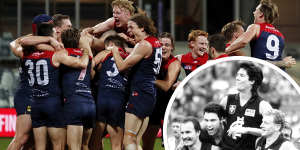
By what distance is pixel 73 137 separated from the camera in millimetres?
6062

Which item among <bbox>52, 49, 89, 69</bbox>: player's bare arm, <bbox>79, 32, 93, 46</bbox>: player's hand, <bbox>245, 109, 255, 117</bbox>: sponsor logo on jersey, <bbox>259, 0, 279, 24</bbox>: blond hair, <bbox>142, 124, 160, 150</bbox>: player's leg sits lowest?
<bbox>142, 124, 160, 150</bbox>: player's leg

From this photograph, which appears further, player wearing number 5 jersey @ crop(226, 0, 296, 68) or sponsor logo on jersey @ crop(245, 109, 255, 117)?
player wearing number 5 jersey @ crop(226, 0, 296, 68)

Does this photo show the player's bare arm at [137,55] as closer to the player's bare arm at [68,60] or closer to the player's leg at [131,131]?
the player's bare arm at [68,60]

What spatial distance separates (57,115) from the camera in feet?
20.2

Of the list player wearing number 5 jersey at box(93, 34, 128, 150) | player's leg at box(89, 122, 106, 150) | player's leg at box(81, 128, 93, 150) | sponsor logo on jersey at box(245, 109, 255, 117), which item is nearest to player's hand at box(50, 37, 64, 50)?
player wearing number 5 jersey at box(93, 34, 128, 150)

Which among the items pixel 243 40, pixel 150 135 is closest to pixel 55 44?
pixel 150 135

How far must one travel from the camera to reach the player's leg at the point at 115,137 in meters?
6.68

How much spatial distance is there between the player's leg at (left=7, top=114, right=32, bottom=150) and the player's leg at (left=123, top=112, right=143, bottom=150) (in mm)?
1270

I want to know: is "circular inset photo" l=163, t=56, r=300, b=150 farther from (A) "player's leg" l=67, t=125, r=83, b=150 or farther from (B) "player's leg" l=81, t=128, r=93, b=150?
(B) "player's leg" l=81, t=128, r=93, b=150

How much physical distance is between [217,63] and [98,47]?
3263 millimetres

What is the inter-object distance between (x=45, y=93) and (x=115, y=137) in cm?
108

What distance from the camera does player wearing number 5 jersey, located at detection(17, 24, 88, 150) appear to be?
241 inches

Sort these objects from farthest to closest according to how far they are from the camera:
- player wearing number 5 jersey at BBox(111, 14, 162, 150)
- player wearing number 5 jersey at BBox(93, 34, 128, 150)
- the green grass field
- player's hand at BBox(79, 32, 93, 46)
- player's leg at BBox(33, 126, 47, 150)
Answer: the green grass field
player wearing number 5 jersey at BBox(93, 34, 128, 150)
player's hand at BBox(79, 32, 93, 46)
player's leg at BBox(33, 126, 47, 150)
player wearing number 5 jersey at BBox(111, 14, 162, 150)

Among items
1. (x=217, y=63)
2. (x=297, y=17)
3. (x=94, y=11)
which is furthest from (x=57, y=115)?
(x=297, y=17)
